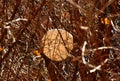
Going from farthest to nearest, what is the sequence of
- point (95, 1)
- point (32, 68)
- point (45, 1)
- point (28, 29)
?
point (32, 68), point (28, 29), point (45, 1), point (95, 1)

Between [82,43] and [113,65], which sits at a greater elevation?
[82,43]

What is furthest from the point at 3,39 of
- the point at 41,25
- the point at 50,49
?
the point at 50,49

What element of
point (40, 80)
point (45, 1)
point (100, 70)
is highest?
point (45, 1)

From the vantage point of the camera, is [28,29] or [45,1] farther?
[28,29]

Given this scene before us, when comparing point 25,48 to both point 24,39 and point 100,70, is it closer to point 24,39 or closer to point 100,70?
point 24,39
